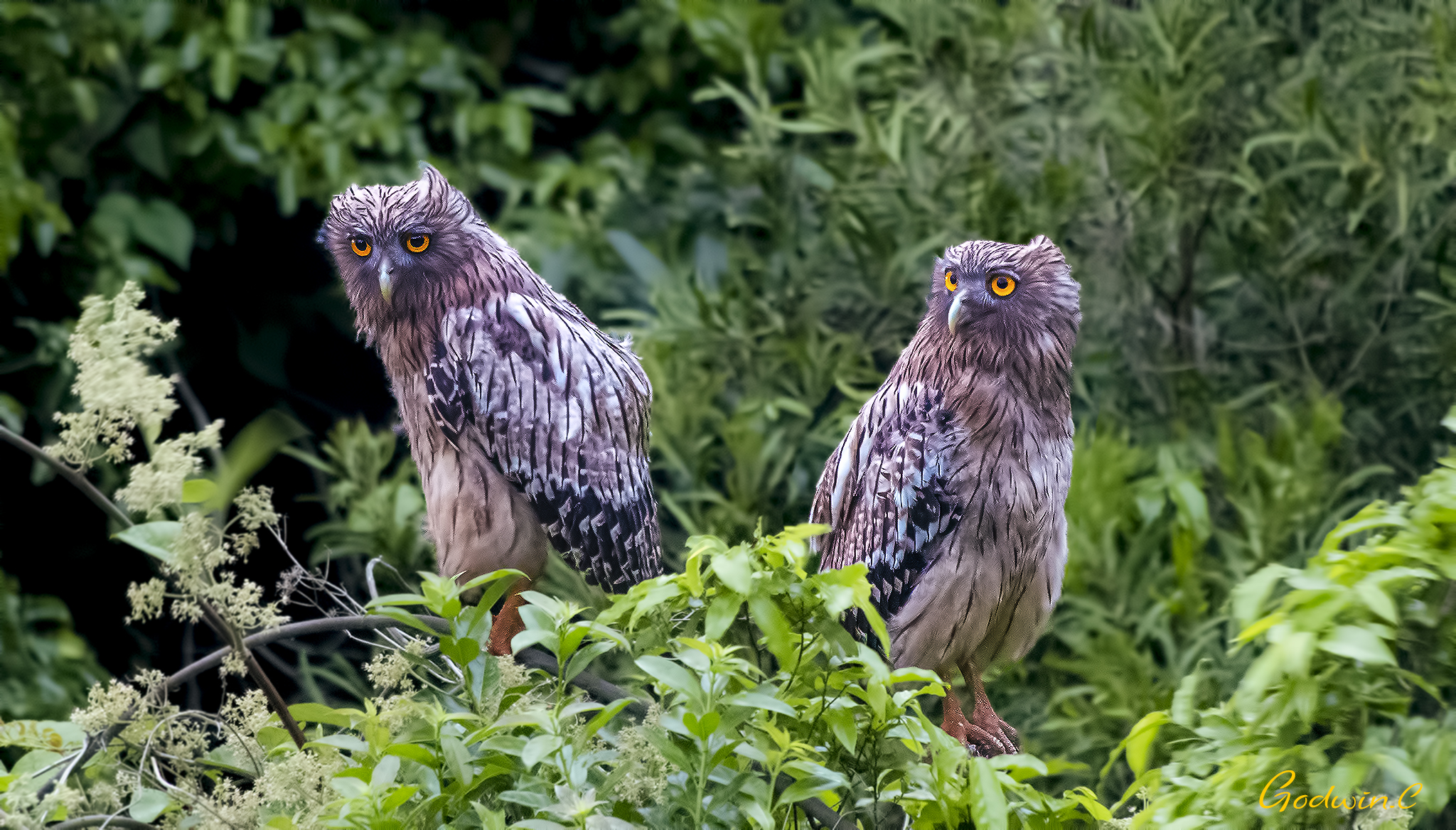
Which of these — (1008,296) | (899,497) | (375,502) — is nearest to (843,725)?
(899,497)

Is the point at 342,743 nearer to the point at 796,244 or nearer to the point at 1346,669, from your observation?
the point at 1346,669

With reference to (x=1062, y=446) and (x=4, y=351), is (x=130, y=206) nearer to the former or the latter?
(x=4, y=351)

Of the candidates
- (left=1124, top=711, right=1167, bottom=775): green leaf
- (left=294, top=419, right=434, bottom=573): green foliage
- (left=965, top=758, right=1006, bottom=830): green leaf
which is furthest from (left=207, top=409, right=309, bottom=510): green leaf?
(left=294, top=419, right=434, bottom=573): green foliage

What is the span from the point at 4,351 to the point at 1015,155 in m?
1.91

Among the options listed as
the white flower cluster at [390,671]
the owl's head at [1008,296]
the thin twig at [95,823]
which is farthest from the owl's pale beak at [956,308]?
the thin twig at [95,823]

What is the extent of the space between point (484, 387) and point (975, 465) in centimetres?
42

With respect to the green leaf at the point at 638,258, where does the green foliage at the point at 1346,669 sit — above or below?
below

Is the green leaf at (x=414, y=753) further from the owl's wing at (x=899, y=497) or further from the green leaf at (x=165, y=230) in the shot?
the green leaf at (x=165, y=230)

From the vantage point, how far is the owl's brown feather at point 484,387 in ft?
3.26

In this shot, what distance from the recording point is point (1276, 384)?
211cm

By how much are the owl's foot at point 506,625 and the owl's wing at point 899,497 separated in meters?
0.30

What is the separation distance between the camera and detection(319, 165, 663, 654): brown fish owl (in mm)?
992

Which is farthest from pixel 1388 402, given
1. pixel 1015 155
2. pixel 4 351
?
pixel 4 351

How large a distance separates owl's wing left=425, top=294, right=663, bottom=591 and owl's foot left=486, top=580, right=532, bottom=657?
0.06m
